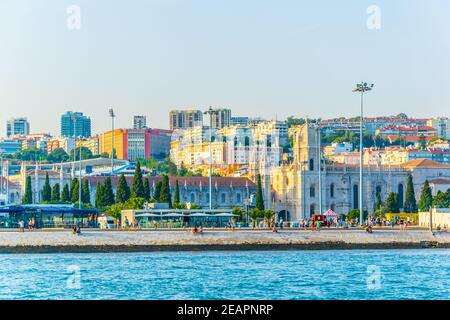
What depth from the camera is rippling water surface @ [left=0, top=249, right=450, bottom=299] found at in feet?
109

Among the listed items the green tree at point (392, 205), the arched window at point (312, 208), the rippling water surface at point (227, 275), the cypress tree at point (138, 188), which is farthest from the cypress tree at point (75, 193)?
the rippling water surface at point (227, 275)

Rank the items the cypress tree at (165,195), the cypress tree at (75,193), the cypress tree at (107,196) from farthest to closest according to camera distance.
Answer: the cypress tree at (75,193) < the cypress tree at (107,196) < the cypress tree at (165,195)

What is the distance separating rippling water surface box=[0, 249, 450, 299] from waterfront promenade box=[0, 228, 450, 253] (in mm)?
1633

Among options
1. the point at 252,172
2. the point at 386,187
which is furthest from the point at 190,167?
the point at 386,187

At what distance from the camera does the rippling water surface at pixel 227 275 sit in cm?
3328

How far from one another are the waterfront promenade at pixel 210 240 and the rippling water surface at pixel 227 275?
1633 millimetres

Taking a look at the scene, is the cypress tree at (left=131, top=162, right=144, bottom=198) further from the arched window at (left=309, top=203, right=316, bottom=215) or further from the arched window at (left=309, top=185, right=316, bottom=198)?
the arched window at (left=309, top=185, right=316, bottom=198)

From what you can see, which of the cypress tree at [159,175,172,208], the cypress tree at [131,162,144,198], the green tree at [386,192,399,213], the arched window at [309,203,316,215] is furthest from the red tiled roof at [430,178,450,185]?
the cypress tree at [159,175,172,208]

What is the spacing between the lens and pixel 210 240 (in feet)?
183

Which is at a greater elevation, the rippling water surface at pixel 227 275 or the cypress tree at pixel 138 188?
the cypress tree at pixel 138 188

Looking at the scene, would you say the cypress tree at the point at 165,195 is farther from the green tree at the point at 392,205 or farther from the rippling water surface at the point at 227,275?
the rippling water surface at the point at 227,275

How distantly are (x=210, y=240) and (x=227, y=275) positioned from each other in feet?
53.5
